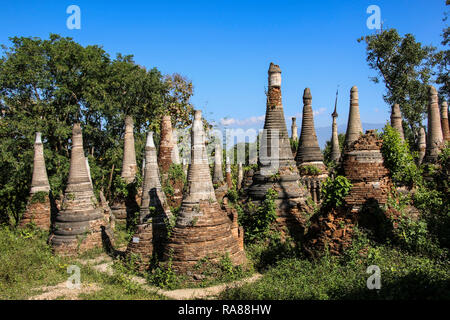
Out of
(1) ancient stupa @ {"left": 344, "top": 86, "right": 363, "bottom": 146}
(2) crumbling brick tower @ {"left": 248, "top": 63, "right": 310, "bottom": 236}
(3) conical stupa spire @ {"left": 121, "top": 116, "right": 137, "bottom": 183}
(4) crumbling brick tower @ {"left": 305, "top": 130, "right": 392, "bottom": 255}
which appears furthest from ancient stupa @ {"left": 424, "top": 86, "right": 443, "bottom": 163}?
(3) conical stupa spire @ {"left": 121, "top": 116, "right": 137, "bottom": 183}

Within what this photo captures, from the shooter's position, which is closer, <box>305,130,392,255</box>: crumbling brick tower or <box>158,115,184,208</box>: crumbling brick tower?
<box>305,130,392,255</box>: crumbling brick tower

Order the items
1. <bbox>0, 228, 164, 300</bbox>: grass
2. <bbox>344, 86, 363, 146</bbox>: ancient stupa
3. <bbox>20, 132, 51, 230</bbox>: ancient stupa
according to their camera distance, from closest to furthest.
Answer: <bbox>0, 228, 164, 300</bbox>: grass, <bbox>344, 86, 363, 146</bbox>: ancient stupa, <bbox>20, 132, 51, 230</bbox>: ancient stupa

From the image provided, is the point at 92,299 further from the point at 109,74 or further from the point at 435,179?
the point at 109,74

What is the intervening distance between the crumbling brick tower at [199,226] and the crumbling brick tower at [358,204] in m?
2.47

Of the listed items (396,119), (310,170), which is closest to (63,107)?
(310,170)

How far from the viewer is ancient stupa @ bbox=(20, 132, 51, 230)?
52.4 ft

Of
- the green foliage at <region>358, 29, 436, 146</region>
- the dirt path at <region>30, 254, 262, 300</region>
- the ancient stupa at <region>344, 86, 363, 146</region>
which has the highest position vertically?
the green foliage at <region>358, 29, 436, 146</region>

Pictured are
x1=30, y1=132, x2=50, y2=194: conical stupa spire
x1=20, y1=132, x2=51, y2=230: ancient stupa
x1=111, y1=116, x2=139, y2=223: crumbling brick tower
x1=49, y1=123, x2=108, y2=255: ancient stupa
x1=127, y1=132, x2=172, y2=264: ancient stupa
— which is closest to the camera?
x1=127, y1=132, x2=172, y2=264: ancient stupa

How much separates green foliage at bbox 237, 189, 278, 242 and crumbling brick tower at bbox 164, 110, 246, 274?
213 cm

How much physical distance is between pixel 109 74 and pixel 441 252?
22902 millimetres

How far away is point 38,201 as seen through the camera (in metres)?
16.1

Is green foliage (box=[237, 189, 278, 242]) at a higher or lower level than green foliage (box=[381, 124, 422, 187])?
lower

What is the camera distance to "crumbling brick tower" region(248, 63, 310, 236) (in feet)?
46.2

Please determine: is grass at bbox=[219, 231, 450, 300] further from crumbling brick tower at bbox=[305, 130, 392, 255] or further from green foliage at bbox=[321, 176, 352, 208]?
green foliage at bbox=[321, 176, 352, 208]
